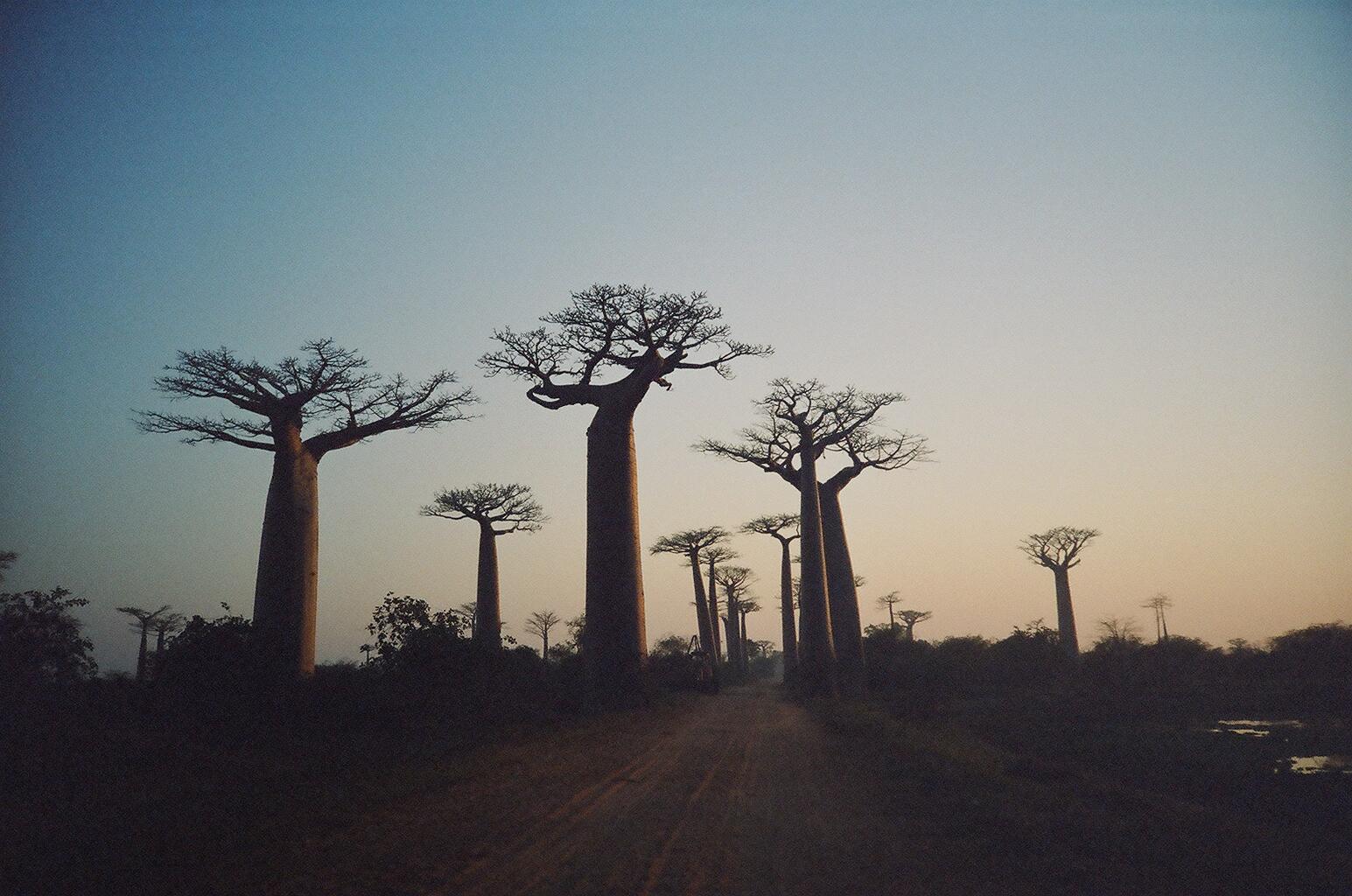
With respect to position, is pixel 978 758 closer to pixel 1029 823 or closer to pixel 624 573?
pixel 1029 823

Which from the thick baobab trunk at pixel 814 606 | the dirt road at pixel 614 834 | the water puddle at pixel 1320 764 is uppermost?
the thick baobab trunk at pixel 814 606

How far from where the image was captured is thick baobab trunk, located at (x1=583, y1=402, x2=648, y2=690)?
13.6m

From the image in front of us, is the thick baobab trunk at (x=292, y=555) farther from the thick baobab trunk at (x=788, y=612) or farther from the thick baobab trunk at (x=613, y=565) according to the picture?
the thick baobab trunk at (x=788, y=612)

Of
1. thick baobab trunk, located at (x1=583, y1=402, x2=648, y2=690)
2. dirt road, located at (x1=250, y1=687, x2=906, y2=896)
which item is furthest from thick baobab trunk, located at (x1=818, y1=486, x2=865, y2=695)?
dirt road, located at (x1=250, y1=687, x2=906, y2=896)

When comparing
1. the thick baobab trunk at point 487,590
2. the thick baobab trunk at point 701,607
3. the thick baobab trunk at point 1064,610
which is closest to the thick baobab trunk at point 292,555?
the thick baobab trunk at point 487,590

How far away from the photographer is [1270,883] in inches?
159

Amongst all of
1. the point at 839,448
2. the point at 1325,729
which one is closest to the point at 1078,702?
the point at 1325,729

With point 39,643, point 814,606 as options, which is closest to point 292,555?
point 39,643

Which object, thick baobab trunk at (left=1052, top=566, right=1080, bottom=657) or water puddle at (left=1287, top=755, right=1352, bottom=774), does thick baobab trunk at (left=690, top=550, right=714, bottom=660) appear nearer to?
thick baobab trunk at (left=1052, top=566, right=1080, bottom=657)

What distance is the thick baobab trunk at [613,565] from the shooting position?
13.6 meters

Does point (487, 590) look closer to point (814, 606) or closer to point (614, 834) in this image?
point (814, 606)

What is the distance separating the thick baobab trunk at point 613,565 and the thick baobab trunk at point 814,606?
7156mm

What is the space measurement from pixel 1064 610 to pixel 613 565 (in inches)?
1011

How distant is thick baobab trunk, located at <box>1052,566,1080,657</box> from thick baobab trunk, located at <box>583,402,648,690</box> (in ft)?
77.9
